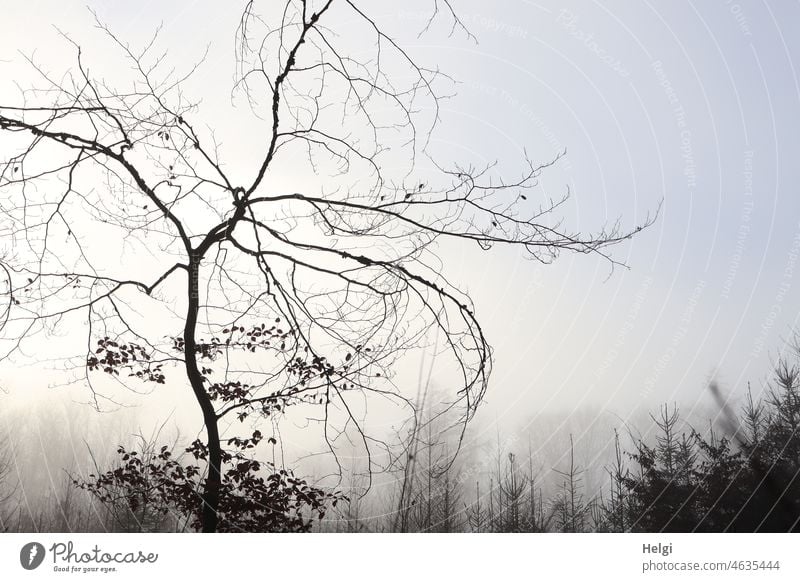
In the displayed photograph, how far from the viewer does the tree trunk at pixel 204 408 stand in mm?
4082

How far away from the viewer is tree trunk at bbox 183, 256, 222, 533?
4082mm
